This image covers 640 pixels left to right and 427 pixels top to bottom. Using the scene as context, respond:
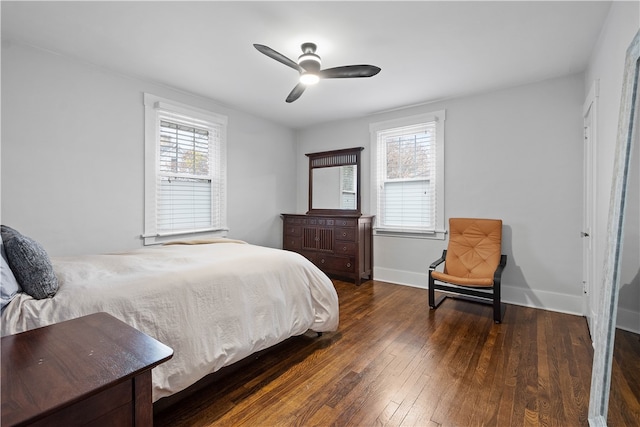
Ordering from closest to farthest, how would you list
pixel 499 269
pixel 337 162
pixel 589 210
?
pixel 589 210 < pixel 499 269 < pixel 337 162

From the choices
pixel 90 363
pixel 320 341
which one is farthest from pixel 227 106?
pixel 90 363

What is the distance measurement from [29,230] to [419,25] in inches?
145

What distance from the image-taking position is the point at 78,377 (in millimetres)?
788

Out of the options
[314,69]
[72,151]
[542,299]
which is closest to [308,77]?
[314,69]

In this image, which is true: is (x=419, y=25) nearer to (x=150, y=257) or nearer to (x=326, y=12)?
(x=326, y=12)

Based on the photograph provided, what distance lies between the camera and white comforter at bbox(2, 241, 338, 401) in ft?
4.69

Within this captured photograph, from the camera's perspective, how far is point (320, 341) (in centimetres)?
253

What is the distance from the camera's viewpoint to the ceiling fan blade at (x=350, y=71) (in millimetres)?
2390

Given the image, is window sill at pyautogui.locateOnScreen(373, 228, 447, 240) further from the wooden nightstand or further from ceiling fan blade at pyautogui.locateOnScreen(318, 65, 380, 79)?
the wooden nightstand

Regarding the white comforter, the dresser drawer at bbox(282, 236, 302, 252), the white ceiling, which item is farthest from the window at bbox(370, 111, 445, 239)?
the white comforter

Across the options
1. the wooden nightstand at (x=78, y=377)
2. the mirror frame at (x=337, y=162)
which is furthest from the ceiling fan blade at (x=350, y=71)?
the wooden nightstand at (x=78, y=377)

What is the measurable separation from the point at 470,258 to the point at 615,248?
207cm

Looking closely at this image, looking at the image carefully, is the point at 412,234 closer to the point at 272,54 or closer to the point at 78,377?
the point at 272,54

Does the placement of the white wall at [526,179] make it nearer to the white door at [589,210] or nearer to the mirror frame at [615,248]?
the white door at [589,210]
